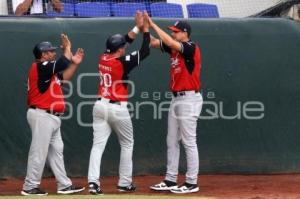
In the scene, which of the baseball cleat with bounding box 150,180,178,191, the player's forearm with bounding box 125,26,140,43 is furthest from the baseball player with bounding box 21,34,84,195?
the baseball cleat with bounding box 150,180,178,191

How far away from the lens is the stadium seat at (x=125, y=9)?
11220 millimetres

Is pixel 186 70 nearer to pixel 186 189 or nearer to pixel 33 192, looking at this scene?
pixel 186 189

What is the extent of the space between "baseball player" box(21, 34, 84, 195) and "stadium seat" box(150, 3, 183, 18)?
3750 millimetres

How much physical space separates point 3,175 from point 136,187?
6.26ft

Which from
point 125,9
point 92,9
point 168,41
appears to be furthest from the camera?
point 125,9

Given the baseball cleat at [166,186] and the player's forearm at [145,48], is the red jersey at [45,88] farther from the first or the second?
the baseball cleat at [166,186]

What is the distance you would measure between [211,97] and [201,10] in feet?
8.45

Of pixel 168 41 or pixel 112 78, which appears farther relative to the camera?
pixel 112 78

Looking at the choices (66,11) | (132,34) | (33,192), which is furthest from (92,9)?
(33,192)

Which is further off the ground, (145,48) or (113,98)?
(145,48)

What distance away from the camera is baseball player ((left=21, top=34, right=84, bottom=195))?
25.5ft

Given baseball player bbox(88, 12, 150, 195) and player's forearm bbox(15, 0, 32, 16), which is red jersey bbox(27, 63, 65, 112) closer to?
baseball player bbox(88, 12, 150, 195)

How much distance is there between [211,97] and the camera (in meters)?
9.70

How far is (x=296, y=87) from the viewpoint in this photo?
32.3ft
